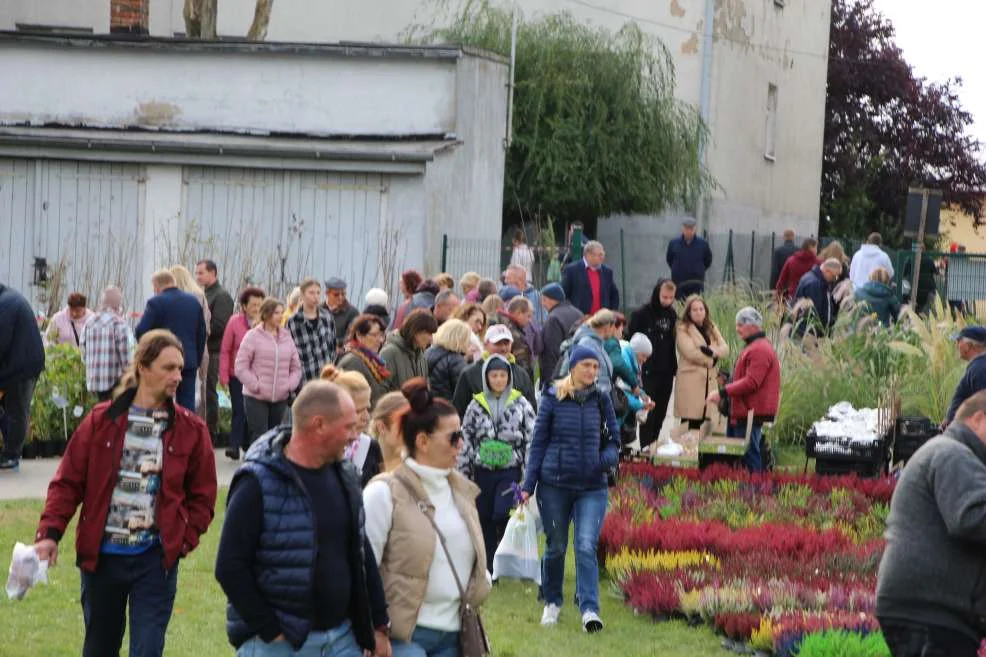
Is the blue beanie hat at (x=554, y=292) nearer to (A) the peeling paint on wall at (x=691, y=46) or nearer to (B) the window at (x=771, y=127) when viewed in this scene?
(A) the peeling paint on wall at (x=691, y=46)

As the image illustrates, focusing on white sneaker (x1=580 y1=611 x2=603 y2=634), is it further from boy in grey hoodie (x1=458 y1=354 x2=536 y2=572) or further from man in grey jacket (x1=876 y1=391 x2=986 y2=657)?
man in grey jacket (x1=876 y1=391 x2=986 y2=657)

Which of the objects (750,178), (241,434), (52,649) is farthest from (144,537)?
(750,178)

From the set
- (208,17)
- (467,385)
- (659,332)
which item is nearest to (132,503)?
(467,385)

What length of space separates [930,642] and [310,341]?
10691mm

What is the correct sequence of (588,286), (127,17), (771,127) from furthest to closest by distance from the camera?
1. (771,127)
2. (127,17)
3. (588,286)

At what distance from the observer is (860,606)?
1141 cm

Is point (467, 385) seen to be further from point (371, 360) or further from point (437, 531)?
point (437, 531)

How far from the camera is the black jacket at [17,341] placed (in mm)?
15172

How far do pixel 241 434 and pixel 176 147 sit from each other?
9164 millimetres

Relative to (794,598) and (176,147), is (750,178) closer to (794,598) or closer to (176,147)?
(176,147)

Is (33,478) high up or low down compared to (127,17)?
down

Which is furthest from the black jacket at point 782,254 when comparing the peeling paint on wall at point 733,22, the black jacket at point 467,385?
the black jacket at point 467,385

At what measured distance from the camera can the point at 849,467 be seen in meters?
17.5

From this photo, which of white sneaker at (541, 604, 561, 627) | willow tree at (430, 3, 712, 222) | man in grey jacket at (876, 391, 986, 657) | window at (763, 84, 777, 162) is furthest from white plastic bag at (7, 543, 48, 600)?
window at (763, 84, 777, 162)
